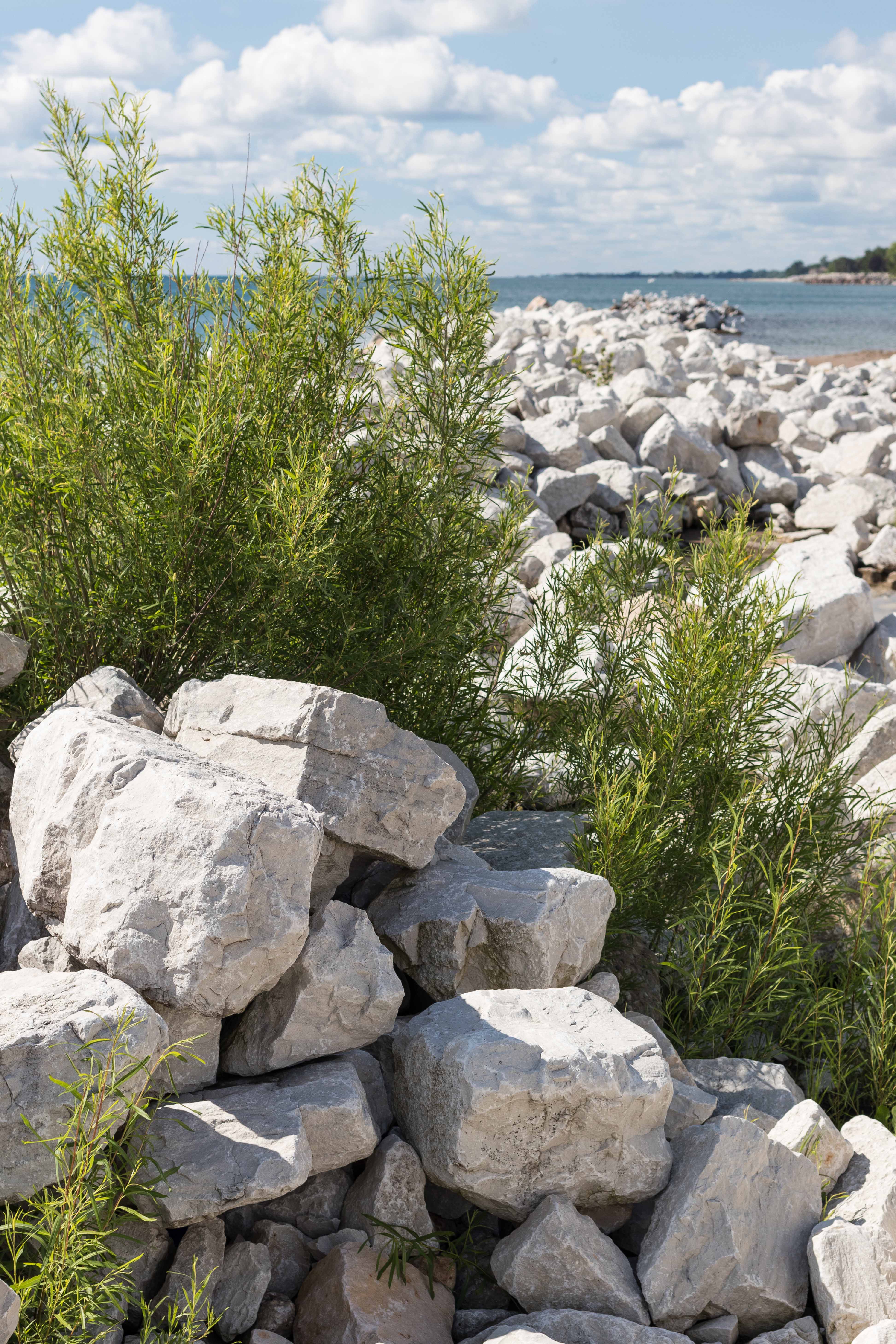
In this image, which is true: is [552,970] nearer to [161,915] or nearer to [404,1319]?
[404,1319]

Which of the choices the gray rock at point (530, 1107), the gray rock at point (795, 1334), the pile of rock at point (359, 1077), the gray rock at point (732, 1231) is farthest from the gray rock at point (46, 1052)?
the gray rock at point (795, 1334)

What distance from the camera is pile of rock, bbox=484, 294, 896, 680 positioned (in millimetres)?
9141

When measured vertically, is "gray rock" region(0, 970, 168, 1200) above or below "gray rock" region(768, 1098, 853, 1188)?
above

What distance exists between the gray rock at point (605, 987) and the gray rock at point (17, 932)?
5.40 ft

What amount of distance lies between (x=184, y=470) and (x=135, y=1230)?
6.84ft

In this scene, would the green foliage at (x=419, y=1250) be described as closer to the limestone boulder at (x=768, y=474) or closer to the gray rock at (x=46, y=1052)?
the gray rock at (x=46, y=1052)

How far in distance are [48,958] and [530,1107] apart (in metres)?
1.33

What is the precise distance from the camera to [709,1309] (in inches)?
117

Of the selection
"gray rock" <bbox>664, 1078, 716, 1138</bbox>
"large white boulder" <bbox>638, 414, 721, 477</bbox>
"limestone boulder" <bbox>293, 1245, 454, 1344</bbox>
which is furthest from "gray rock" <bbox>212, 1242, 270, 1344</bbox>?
"large white boulder" <bbox>638, 414, 721, 477</bbox>

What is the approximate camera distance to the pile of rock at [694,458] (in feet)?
30.0

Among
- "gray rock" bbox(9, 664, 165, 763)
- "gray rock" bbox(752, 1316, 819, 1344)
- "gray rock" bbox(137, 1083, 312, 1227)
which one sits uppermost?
"gray rock" bbox(9, 664, 165, 763)

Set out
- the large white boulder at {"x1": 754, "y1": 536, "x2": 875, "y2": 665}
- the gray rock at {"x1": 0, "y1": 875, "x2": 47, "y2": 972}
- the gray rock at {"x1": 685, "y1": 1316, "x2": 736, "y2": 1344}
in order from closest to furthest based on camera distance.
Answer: the gray rock at {"x1": 685, "y1": 1316, "x2": 736, "y2": 1344}, the gray rock at {"x1": 0, "y1": 875, "x2": 47, "y2": 972}, the large white boulder at {"x1": 754, "y1": 536, "x2": 875, "y2": 665}

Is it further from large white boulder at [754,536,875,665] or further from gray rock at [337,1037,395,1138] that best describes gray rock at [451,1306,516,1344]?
large white boulder at [754,536,875,665]

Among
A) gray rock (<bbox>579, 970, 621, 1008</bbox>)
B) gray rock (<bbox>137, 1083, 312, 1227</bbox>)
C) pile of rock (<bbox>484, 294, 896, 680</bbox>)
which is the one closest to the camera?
gray rock (<bbox>137, 1083, 312, 1227</bbox>)
